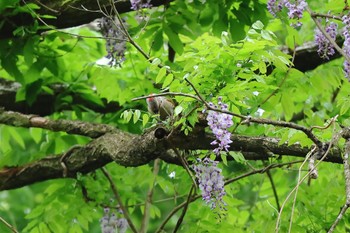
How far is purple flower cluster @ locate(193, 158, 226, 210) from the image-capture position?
3480 millimetres

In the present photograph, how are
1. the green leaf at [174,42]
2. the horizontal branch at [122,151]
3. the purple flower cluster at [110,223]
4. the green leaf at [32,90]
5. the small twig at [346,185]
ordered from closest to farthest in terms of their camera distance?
the small twig at [346,185] → the horizontal branch at [122,151] → the green leaf at [174,42] → the purple flower cluster at [110,223] → the green leaf at [32,90]

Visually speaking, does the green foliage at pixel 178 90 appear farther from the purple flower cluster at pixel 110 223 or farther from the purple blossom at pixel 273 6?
the purple blossom at pixel 273 6

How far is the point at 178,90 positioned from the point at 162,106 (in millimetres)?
318

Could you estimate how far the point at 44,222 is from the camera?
4.81 m

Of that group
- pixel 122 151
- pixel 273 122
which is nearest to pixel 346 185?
pixel 273 122

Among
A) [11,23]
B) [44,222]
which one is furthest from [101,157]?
[11,23]

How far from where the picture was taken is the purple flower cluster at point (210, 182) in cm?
348

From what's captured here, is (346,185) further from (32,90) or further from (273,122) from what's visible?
(32,90)

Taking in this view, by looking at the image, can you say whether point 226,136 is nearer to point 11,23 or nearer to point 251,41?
point 251,41

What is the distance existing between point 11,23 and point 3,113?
68 cm

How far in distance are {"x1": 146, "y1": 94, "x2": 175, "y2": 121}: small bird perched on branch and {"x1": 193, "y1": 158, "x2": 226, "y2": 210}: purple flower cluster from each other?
36cm

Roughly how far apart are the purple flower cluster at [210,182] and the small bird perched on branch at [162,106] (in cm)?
36

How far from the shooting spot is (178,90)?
346 cm

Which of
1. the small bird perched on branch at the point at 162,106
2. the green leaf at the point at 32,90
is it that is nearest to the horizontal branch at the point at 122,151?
the small bird perched on branch at the point at 162,106
